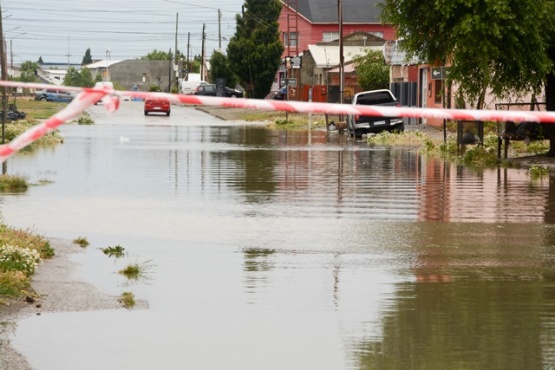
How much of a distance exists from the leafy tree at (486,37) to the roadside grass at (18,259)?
16830 mm

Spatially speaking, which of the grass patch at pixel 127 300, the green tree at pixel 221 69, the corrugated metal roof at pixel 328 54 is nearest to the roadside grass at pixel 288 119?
the corrugated metal roof at pixel 328 54

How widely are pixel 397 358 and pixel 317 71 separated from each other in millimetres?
91947

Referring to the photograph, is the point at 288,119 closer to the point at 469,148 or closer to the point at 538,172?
the point at 469,148

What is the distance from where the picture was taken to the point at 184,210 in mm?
18969

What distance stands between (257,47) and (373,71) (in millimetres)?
28899

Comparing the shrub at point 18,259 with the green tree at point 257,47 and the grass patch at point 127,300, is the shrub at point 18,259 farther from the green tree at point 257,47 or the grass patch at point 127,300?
the green tree at point 257,47

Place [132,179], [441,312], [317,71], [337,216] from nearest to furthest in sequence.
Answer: [441,312] → [337,216] → [132,179] → [317,71]

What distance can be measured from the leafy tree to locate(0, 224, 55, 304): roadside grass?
1683cm

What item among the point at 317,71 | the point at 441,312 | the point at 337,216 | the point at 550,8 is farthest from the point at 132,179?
the point at 317,71

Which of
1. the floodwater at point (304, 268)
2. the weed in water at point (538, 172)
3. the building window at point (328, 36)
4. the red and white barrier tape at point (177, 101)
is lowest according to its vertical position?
the floodwater at point (304, 268)

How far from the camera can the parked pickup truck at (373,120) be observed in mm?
47531

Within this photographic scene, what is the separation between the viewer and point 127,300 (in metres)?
10.9

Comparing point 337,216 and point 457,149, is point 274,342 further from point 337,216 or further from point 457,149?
point 457,149

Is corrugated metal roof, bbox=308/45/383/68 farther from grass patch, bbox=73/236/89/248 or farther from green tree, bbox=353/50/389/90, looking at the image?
grass patch, bbox=73/236/89/248
